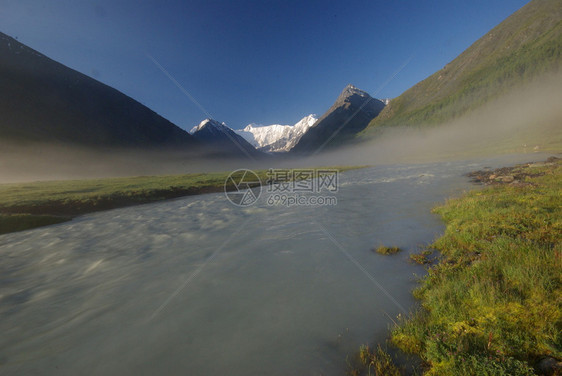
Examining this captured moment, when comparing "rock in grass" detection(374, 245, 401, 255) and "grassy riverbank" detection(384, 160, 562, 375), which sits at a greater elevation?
"grassy riverbank" detection(384, 160, 562, 375)

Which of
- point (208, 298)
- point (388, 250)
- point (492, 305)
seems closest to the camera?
point (492, 305)

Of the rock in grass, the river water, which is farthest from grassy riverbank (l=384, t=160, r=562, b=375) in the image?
the rock in grass

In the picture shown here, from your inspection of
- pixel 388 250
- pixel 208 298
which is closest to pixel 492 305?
pixel 388 250

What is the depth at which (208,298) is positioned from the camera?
859 cm

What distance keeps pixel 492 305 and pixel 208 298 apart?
872 cm

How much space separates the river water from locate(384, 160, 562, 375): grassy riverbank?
115 centimetres

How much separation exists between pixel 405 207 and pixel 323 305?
54.5ft

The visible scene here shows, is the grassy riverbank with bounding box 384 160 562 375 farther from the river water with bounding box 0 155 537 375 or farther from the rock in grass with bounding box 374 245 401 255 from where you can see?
the rock in grass with bounding box 374 245 401 255

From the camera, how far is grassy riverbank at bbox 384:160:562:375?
13.0 ft

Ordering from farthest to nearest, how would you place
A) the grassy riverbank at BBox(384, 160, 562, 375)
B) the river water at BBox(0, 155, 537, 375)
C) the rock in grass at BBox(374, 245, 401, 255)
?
the rock in grass at BBox(374, 245, 401, 255) < the river water at BBox(0, 155, 537, 375) < the grassy riverbank at BBox(384, 160, 562, 375)

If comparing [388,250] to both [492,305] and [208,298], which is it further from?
[208,298]

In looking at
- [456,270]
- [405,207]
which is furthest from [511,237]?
[405,207]

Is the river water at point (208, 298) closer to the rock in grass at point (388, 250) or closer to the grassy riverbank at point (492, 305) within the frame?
the rock in grass at point (388, 250)

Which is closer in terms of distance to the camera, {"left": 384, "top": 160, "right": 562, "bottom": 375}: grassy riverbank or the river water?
{"left": 384, "top": 160, "right": 562, "bottom": 375}: grassy riverbank
